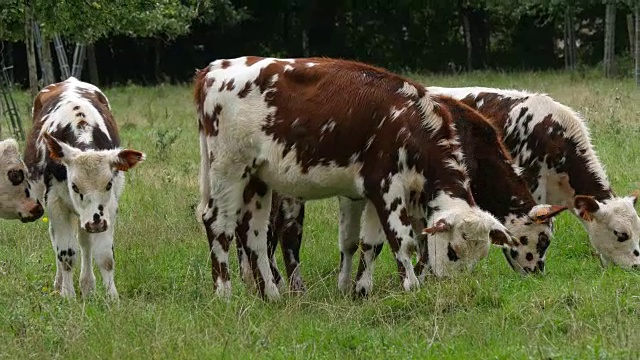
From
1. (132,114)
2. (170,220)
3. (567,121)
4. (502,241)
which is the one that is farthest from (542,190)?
(132,114)

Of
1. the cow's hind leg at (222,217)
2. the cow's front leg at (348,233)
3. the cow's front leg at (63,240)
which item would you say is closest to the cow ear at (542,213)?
the cow's front leg at (348,233)

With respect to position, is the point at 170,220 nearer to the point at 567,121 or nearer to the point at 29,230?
the point at 29,230

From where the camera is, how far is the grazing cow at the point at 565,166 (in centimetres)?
1019

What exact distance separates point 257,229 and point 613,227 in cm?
339

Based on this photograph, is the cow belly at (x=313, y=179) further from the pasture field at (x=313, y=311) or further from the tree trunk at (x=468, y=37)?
the tree trunk at (x=468, y=37)

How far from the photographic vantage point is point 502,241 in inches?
351

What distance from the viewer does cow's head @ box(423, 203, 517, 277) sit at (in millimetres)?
8789

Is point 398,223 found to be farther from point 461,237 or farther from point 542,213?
point 542,213

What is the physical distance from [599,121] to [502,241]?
397 inches

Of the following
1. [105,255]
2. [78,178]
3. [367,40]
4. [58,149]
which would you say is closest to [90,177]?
[78,178]

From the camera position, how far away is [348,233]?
10.3m

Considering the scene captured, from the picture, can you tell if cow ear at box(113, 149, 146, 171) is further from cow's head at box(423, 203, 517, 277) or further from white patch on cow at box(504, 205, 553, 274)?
white patch on cow at box(504, 205, 553, 274)

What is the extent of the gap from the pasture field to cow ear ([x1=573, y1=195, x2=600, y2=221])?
17.8 inches

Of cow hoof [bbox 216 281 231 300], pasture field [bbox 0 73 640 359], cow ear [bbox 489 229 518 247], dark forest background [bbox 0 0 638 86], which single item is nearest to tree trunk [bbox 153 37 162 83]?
dark forest background [bbox 0 0 638 86]
